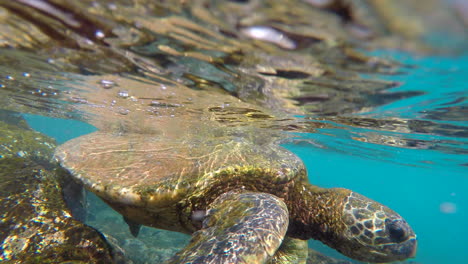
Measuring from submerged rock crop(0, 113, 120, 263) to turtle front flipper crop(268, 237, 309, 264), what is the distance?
3343mm

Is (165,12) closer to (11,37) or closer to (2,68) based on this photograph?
(11,37)

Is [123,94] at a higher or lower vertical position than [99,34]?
lower

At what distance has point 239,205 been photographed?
152 inches

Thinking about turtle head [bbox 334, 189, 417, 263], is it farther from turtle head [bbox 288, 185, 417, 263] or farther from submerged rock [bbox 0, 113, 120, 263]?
submerged rock [bbox 0, 113, 120, 263]

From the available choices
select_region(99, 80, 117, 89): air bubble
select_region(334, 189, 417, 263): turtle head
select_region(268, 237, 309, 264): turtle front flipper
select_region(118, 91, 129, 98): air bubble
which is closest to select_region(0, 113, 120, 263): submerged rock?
select_region(99, 80, 117, 89): air bubble

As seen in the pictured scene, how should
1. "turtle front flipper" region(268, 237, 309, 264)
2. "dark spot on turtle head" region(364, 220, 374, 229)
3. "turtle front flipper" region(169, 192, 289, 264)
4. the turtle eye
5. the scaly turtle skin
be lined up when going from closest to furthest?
"turtle front flipper" region(169, 192, 289, 264) → the scaly turtle skin → the turtle eye → "dark spot on turtle head" region(364, 220, 374, 229) → "turtle front flipper" region(268, 237, 309, 264)

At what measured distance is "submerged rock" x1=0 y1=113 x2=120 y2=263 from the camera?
360 centimetres

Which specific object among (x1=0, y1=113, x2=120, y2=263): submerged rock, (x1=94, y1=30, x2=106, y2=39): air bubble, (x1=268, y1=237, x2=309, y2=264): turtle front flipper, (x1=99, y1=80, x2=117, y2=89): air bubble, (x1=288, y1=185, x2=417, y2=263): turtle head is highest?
(x1=94, y1=30, x2=106, y2=39): air bubble

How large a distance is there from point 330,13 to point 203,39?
2.20 m

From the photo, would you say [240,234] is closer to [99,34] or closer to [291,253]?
[291,253]

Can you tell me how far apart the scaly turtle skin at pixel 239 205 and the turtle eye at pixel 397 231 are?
1 cm

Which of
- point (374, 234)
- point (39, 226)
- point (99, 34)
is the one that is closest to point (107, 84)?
point (99, 34)

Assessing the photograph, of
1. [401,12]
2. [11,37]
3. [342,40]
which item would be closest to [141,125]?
[11,37]

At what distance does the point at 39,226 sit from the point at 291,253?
4951mm
